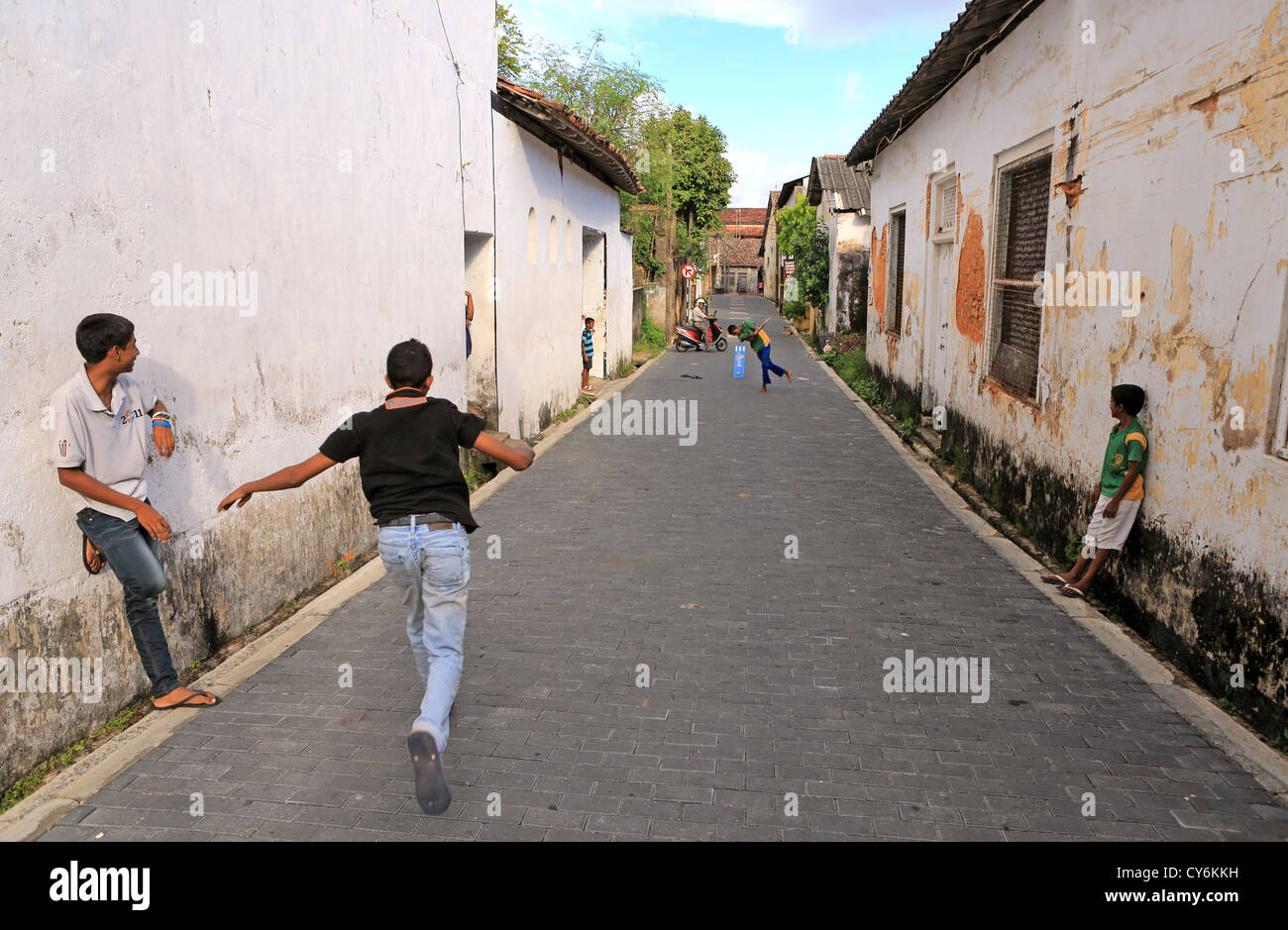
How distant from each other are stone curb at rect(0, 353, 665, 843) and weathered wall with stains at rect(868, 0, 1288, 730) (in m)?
5.03

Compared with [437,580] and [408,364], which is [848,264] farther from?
[437,580]

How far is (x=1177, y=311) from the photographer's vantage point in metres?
5.29

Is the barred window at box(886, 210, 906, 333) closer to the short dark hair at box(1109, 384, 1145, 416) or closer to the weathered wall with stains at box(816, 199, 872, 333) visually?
the weathered wall with stains at box(816, 199, 872, 333)

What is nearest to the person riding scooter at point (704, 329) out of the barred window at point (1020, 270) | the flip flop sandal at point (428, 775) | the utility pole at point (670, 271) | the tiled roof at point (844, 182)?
the utility pole at point (670, 271)

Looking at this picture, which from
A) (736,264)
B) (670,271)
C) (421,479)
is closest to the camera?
(421,479)

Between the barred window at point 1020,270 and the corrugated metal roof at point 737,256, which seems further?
the corrugated metal roof at point 737,256

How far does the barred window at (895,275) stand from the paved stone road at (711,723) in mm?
9329

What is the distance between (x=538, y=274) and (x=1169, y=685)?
10.2m

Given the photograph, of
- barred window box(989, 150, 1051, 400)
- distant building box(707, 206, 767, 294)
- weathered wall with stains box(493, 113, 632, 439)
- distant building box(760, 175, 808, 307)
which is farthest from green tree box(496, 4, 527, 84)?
distant building box(707, 206, 767, 294)

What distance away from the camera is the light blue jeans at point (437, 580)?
3.85 m

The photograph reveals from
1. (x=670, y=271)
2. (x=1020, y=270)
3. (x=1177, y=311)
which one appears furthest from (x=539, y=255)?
(x=670, y=271)

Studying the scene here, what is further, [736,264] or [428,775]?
[736,264]

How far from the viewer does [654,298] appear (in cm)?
3158

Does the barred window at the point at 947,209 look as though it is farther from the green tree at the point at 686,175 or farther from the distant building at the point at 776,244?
the distant building at the point at 776,244
